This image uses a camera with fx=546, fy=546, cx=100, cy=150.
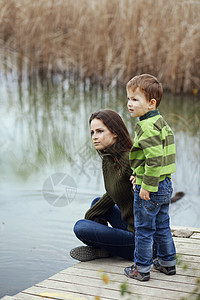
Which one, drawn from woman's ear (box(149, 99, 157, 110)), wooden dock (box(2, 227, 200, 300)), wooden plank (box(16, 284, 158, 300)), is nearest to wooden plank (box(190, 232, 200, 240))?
wooden dock (box(2, 227, 200, 300))

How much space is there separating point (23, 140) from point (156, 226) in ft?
13.5

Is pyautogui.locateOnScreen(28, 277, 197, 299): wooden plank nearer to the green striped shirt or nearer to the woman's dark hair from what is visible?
the green striped shirt

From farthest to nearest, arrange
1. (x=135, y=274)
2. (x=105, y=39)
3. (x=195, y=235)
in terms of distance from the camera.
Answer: (x=105, y=39), (x=195, y=235), (x=135, y=274)

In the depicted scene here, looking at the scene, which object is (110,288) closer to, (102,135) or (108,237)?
(108,237)

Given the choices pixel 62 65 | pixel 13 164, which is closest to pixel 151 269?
pixel 13 164

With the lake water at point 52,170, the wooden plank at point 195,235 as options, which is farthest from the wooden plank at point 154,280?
the wooden plank at point 195,235

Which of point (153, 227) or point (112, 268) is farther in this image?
point (112, 268)

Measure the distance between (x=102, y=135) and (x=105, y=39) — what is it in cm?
609

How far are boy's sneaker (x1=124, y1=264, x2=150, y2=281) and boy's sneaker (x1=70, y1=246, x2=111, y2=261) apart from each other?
28 centimetres

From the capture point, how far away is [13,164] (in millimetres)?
5566

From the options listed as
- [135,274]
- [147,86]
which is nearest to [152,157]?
[147,86]

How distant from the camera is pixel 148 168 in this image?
2229 millimetres

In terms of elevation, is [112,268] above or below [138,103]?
below

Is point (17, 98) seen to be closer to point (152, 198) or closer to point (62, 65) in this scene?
point (62, 65)
